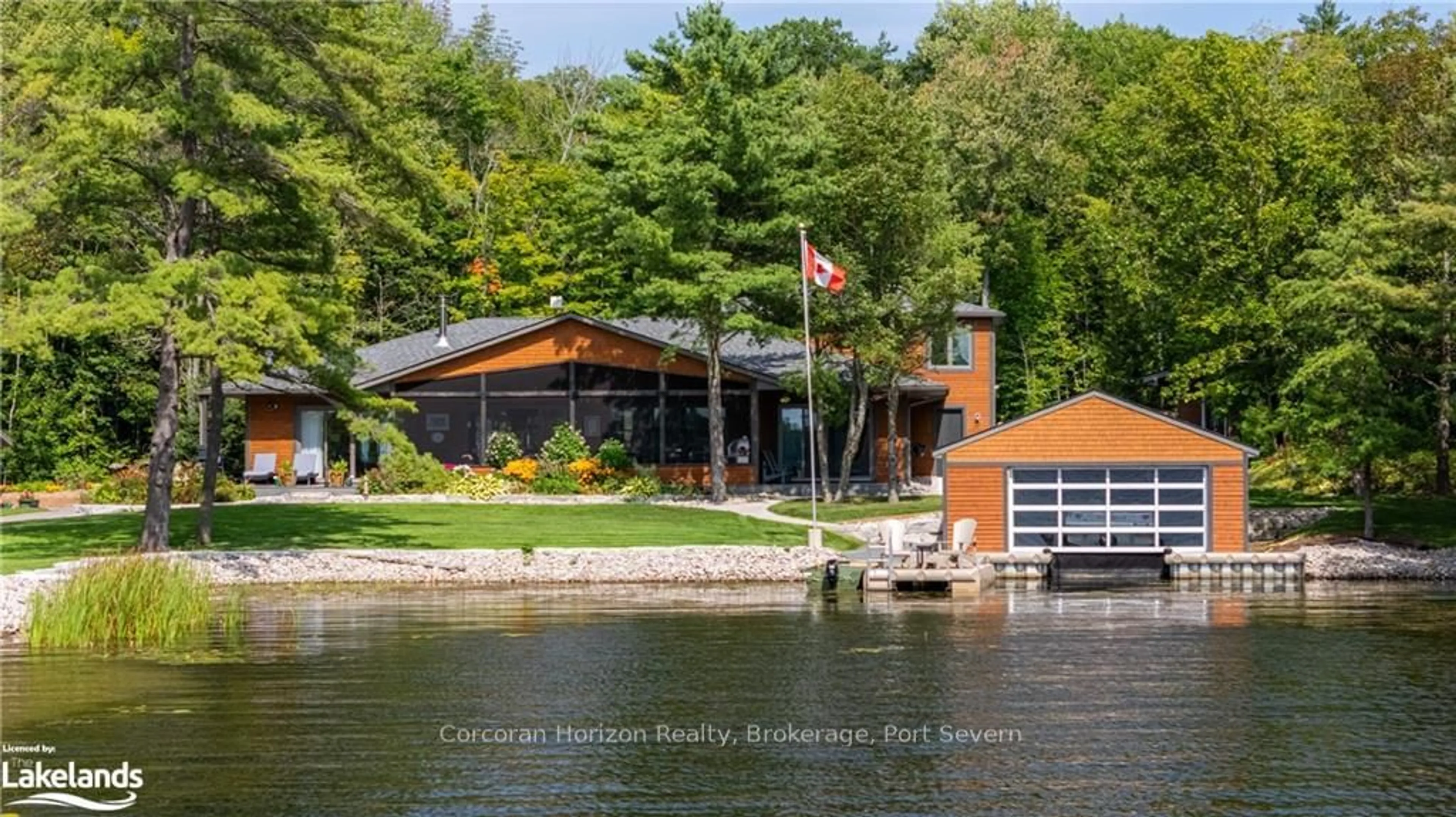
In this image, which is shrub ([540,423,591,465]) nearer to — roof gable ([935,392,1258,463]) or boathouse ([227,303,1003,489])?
boathouse ([227,303,1003,489])

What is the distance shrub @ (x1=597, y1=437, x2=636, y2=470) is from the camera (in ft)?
171

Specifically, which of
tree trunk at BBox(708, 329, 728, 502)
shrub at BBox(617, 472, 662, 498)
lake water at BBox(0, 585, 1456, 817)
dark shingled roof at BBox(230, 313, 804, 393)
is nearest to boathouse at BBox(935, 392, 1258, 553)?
Answer: lake water at BBox(0, 585, 1456, 817)

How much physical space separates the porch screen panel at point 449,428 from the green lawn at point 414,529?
7.24 metres

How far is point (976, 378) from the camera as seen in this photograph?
59.1 meters

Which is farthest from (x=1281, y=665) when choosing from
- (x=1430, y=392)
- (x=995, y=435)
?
(x=1430, y=392)

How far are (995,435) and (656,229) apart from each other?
1189 cm

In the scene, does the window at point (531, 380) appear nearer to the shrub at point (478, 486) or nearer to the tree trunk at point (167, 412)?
the shrub at point (478, 486)

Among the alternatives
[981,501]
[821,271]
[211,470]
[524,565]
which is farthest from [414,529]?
[981,501]

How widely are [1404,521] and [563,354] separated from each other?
23074 mm

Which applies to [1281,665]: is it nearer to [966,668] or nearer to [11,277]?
[966,668]

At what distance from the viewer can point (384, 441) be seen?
114ft

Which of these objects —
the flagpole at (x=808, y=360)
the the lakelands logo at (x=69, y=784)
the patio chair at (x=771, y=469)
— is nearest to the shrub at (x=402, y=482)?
the flagpole at (x=808, y=360)

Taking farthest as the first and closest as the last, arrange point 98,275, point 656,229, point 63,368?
point 63,368
point 656,229
point 98,275

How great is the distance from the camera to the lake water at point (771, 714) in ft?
57.5
